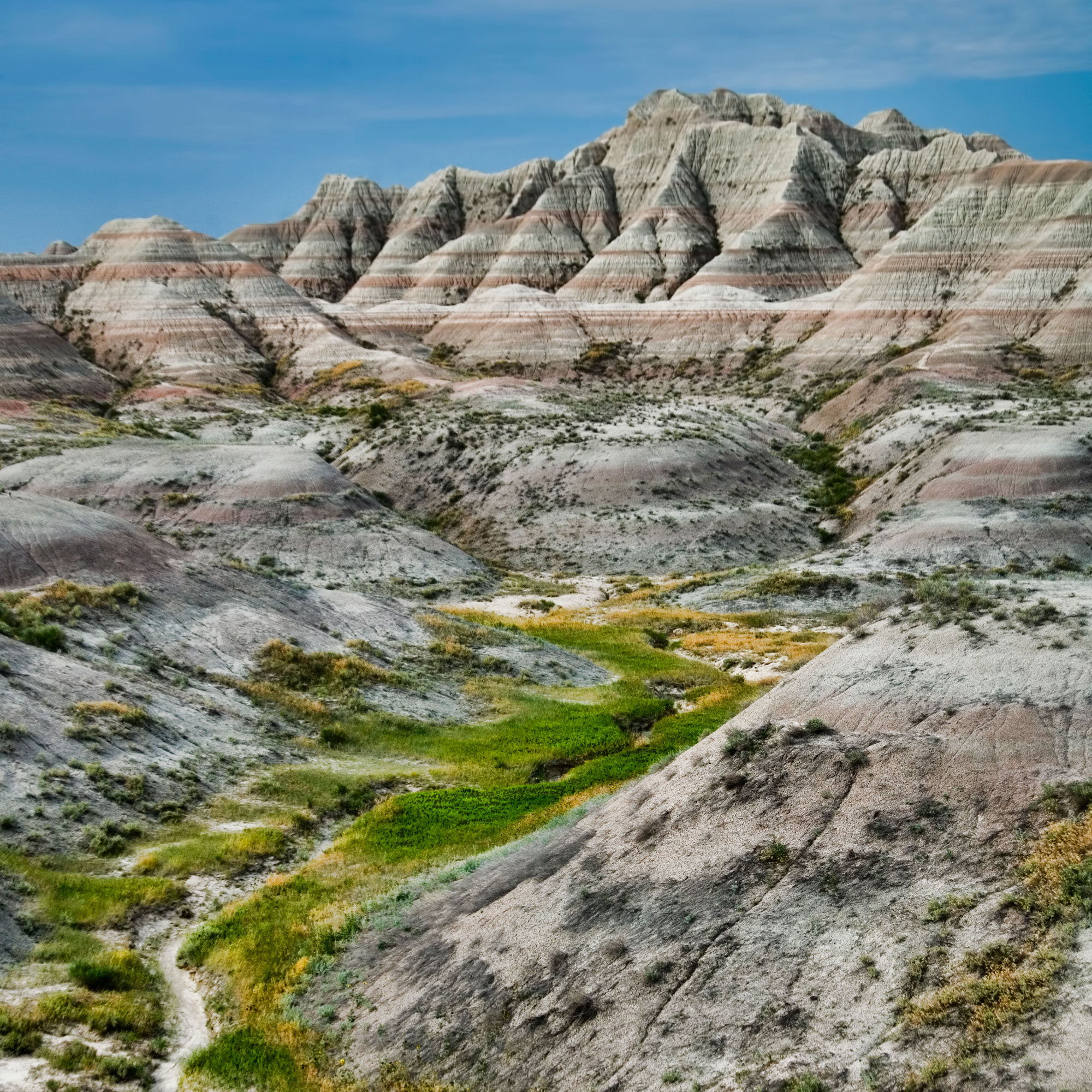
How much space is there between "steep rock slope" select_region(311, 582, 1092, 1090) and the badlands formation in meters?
0.06

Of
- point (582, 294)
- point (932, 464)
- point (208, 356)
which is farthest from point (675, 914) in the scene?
point (582, 294)

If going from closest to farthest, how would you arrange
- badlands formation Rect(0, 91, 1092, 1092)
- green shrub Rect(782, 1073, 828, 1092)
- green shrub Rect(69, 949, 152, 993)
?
green shrub Rect(782, 1073, 828, 1092)
badlands formation Rect(0, 91, 1092, 1092)
green shrub Rect(69, 949, 152, 993)

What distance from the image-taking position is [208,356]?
11631 centimetres

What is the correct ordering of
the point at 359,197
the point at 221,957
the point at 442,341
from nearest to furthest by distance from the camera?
the point at 221,957
the point at 442,341
the point at 359,197

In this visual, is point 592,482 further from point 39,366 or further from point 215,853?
point 39,366

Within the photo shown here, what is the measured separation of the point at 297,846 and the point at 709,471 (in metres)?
51.2

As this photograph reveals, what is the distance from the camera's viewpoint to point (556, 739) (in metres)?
30.3

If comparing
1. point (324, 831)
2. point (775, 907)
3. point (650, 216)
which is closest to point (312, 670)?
point (324, 831)

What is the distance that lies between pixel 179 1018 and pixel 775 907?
28.6ft

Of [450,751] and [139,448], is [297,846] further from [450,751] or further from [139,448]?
[139,448]

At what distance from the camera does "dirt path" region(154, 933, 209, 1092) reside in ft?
49.8

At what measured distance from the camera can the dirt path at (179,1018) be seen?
1517cm

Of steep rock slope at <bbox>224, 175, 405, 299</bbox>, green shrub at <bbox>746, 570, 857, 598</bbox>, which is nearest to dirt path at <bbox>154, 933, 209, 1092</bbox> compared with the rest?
green shrub at <bbox>746, 570, 857, 598</bbox>

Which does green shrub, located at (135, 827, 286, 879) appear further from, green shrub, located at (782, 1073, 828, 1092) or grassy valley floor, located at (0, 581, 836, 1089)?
green shrub, located at (782, 1073, 828, 1092)
